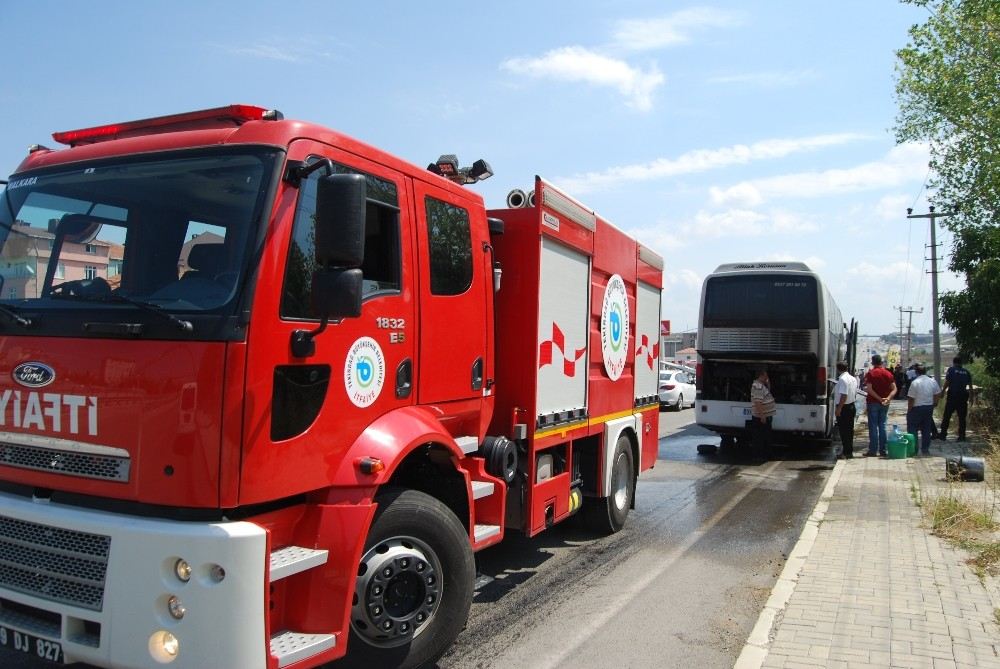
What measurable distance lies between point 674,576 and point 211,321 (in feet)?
15.2

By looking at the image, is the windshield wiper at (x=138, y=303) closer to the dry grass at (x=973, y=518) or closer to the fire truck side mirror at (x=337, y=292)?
the fire truck side mirror at (x=337, y=292)

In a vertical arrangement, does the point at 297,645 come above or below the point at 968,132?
below

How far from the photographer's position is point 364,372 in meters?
3.93

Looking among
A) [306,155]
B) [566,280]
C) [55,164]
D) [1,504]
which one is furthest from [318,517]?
[566,280]

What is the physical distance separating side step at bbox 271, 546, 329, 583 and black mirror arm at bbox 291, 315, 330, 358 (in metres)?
0.88

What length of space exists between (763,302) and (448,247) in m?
10.8

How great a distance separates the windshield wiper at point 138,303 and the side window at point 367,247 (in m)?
0.43

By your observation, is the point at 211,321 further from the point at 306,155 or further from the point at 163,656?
the point at 163,656

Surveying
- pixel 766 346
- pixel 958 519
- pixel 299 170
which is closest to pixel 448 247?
pixel 299 170

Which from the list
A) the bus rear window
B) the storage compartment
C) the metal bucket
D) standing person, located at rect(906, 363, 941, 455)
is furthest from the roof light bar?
standing person, located at rect(906, 363, 941, 455)

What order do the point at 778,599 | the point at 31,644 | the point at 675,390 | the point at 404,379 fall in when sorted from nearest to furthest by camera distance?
the point at 31,644 < the point at 404,379 < the point at 778,599 < the point at 675,390

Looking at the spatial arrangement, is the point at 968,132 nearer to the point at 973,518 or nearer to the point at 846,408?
the point at 846,408

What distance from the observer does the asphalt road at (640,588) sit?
469 centimetres

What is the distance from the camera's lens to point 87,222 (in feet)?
12.7
